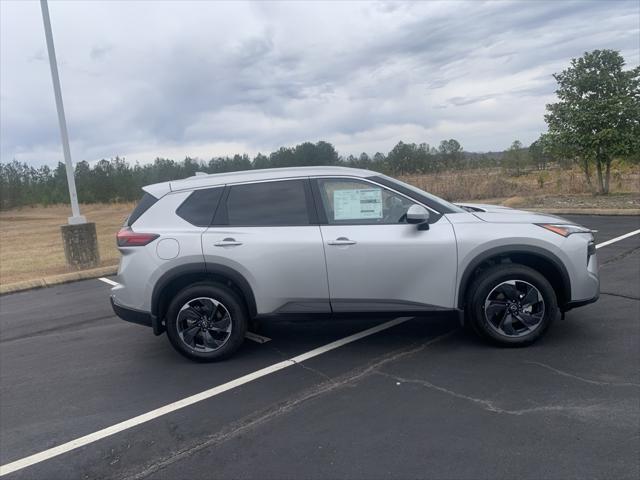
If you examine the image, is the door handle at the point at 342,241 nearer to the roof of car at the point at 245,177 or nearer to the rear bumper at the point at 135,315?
the roof of car at the point at 245,177

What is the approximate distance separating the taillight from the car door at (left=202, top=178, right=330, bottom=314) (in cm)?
49

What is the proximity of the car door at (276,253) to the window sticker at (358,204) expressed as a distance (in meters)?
0.24

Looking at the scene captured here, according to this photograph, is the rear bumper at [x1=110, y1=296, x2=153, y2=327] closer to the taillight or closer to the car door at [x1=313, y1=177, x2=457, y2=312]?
the taillight

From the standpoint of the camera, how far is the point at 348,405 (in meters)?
3.72

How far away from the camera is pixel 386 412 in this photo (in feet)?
11.8

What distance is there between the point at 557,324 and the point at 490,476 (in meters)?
2.83

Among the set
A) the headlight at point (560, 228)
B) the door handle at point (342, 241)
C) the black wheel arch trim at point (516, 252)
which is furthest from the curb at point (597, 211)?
the door handle at point (342, 241)

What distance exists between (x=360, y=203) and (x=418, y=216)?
59cm

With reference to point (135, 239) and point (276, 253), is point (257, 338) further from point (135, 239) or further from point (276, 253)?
point (135, 239)

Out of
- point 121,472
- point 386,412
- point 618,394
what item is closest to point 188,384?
point 121,472

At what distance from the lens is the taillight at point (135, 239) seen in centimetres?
461

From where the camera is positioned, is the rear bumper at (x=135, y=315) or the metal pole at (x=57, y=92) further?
the metal pole at (x=57, y=92)

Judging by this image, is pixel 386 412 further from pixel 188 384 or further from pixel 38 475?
pixel 38 475

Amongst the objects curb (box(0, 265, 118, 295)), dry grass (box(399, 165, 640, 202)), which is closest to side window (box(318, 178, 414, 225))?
curb (box(0, 265, 118, 295))
